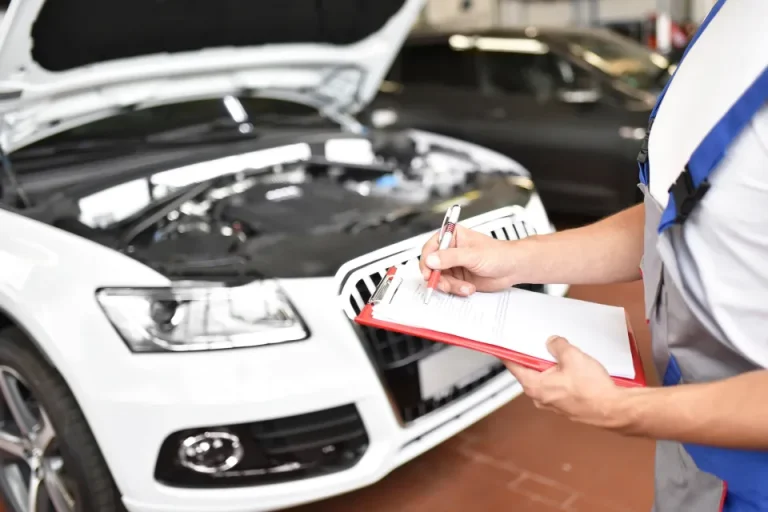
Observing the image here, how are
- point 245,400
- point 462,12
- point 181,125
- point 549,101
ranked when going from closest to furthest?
point 245,400 → point 181,125 → point 549,101 → point 462,12

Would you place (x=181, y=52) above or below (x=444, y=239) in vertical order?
above

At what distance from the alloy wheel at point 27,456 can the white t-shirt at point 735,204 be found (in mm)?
1433

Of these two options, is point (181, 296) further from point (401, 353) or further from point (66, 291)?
point (401, 353)

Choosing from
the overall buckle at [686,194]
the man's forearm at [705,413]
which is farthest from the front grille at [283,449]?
the overall buckle at [686,194]

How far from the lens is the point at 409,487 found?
203 centimetres

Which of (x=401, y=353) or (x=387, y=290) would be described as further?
(x=401, y=353)

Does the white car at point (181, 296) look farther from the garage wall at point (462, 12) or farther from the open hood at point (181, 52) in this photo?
the garage wall at point (462, 12)

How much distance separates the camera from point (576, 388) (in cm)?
88

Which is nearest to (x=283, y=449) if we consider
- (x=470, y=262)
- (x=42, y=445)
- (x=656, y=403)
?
(x=42, y=445)

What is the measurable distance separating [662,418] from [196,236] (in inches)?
55.5

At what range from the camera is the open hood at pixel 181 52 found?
1.87m

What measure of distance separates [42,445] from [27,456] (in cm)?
12

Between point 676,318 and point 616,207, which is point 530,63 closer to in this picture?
point 616,207

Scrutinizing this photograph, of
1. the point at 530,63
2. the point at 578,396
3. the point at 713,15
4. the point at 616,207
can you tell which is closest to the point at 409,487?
the point at 578,396
